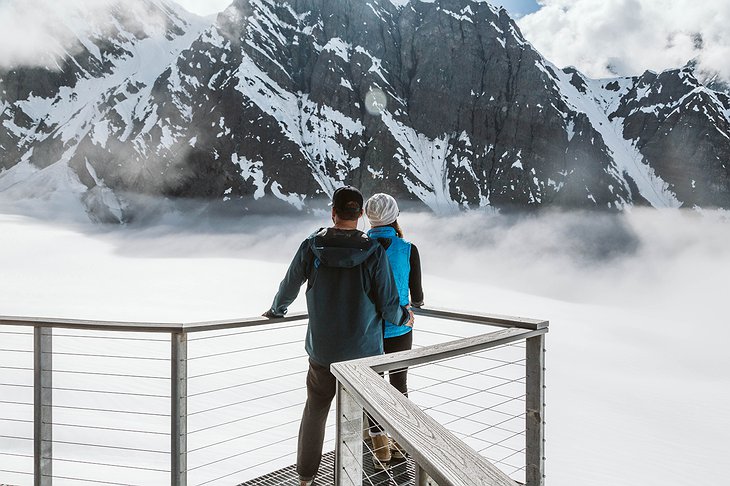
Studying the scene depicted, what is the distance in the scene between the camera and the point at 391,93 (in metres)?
106

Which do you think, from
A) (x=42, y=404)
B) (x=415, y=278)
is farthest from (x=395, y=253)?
(x=42, y=404)

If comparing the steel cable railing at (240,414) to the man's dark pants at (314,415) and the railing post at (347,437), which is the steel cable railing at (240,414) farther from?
the railing post at (347,437)

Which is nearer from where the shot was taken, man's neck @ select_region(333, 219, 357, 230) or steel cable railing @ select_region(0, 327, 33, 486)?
man's neck @ select_region(333, 219, 357, 230)

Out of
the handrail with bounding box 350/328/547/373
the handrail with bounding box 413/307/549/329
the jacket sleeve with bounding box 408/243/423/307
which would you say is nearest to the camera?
the handrail with bounding box 350/328/547/373

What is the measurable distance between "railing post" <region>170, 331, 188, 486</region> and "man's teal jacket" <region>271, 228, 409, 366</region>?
→ 0.85 m

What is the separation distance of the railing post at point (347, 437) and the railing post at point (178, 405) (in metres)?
1.52

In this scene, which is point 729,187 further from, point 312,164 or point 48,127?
point 48,127

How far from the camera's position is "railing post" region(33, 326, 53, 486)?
2.99 meters

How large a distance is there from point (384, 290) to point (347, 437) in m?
1.05

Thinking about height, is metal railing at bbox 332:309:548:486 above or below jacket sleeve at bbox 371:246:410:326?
below

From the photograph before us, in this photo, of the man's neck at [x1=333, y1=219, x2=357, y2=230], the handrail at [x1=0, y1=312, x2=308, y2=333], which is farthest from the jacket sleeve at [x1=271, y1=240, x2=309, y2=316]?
the handrail at [x1=0, y1=312, x2=308, y2=333]

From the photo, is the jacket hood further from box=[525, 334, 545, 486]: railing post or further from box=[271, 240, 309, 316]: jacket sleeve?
box=[525, 334, 545, 486]: railing post

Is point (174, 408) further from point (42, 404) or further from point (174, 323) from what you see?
point (42, 404)

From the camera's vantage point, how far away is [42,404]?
9.97 ft
